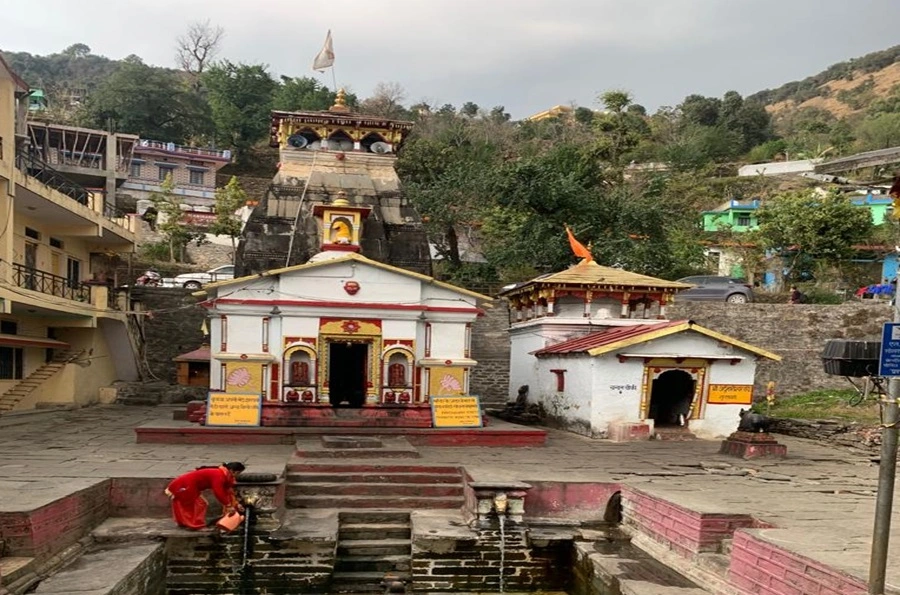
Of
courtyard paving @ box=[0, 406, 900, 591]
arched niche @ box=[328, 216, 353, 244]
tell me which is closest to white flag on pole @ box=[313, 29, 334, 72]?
arched niche @ box=[328, 216, 353, 244]

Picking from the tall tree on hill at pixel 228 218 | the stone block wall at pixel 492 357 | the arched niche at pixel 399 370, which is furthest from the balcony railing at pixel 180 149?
the arched niche at pixel 399 370

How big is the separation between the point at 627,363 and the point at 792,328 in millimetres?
11484

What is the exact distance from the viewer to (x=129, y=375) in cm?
2355

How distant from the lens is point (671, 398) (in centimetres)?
1773

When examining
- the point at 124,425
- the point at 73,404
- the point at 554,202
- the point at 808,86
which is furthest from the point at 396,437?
the point at 808,86

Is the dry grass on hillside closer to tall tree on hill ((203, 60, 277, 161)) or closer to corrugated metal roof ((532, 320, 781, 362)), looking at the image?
tall tree on hill ((203, 60, 277, 161))

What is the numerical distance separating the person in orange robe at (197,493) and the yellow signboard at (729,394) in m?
11.5

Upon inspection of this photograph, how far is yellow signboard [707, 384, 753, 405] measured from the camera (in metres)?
16.1

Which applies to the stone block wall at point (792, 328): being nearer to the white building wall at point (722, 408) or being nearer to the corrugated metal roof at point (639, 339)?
the white building wall at point (722, 408)

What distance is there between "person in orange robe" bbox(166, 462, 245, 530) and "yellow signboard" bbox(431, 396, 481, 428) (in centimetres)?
626

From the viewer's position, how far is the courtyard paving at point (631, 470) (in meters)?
7.67

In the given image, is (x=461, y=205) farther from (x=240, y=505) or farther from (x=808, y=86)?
(x=808, y=86)

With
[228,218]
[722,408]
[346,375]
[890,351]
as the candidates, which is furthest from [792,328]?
[228,218]

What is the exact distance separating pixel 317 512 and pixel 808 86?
117854mm
